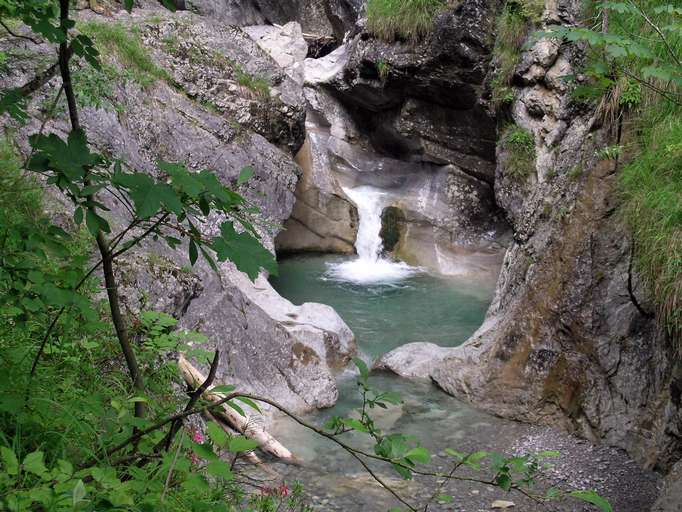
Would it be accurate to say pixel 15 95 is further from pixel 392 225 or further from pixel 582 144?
pixel 392 225

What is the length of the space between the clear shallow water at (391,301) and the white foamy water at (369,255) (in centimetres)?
13

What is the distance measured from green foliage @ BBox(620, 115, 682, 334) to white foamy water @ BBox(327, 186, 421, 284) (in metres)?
5.62

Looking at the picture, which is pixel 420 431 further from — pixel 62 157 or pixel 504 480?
pixel 62 157

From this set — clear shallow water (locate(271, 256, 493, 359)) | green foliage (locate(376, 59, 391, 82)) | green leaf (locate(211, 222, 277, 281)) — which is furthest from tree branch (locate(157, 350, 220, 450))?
green foliage (locate(376, 59, 391, 82))

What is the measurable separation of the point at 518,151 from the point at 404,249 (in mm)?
3270

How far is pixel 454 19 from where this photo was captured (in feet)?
33.8

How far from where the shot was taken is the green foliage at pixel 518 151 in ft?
28.6

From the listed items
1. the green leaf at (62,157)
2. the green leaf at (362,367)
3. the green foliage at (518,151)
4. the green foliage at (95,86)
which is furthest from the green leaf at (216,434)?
the green foliage at (518,151)

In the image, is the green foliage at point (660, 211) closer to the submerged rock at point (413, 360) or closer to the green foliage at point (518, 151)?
the submerged rock at point (413, 360)

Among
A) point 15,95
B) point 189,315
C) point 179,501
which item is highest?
point 15,95

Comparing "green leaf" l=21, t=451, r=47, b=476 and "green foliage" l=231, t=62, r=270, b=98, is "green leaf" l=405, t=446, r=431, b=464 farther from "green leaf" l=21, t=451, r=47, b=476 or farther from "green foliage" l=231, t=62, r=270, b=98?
"green foliage" l=231, t=62, r=270, b=98

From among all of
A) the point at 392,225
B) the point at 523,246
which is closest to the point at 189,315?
the point at 523,246

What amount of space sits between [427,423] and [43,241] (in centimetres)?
444

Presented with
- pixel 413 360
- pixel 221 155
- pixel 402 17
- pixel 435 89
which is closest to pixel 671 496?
pixel 413 360
